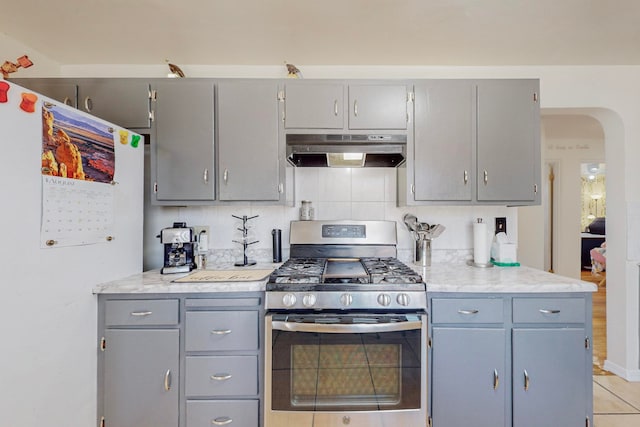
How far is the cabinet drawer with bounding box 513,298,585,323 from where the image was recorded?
1603 mm

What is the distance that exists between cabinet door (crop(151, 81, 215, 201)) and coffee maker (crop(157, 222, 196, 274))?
0.23 meters

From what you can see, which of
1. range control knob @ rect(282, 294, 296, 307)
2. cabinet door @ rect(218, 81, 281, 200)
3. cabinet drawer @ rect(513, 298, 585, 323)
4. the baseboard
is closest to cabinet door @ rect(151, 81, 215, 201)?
cabinet door @ rect(218, 81, 281, 200)

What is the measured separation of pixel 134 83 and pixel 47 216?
109cm

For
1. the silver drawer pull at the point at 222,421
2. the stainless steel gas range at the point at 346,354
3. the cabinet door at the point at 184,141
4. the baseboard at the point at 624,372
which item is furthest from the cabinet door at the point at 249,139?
the baseboard at the point at 624,372

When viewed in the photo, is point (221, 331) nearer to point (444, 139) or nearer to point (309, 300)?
point (309, 300)

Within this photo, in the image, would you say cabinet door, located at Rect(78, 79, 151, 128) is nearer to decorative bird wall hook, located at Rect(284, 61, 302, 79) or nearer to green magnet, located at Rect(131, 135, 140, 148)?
green magnet, located at Rect(131, 135, 140, 148)

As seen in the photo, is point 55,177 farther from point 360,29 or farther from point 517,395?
point 517,395

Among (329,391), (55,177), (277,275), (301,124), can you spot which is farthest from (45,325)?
(301,124)

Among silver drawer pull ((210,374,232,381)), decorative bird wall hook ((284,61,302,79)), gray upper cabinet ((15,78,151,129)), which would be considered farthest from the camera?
decorative bird wall hook ((284,61,302,79))

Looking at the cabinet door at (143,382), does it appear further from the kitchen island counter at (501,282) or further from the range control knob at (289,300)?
the kitchen island counter at (501,282)

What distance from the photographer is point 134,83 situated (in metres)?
1.97

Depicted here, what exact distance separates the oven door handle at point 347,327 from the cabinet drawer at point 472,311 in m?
0.20

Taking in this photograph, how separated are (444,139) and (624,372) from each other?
2.45 meters

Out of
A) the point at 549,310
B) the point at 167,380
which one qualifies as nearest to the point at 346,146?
the point at 549,310
